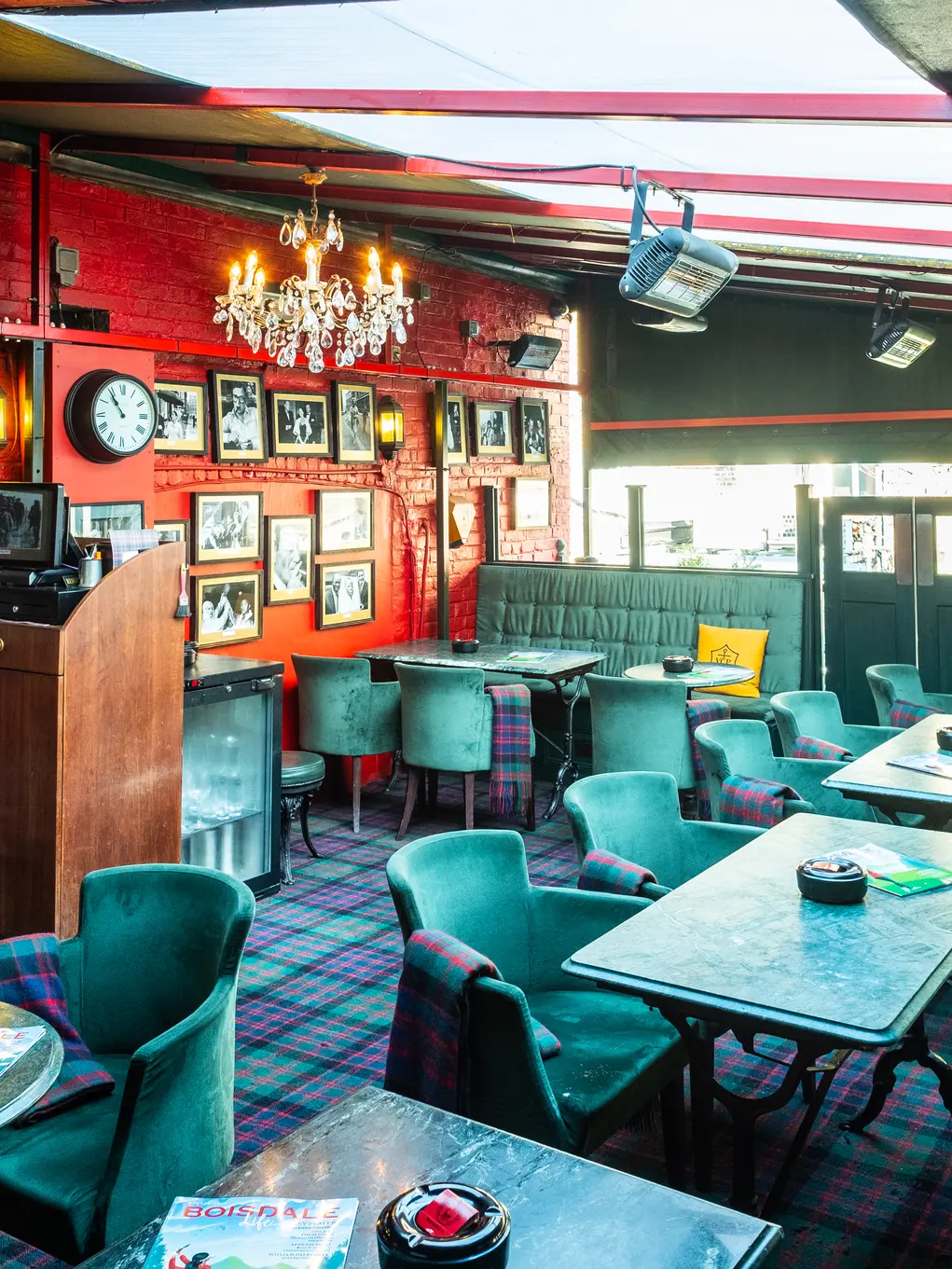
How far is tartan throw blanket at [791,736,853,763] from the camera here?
14.7ft

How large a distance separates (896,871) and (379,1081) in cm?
168

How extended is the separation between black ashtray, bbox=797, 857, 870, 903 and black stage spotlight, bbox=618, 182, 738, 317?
2.21 meters

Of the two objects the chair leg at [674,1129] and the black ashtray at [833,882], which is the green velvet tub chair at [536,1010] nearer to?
the chair leg at [674,1129]

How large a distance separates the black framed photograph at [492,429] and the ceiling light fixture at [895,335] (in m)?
2.66

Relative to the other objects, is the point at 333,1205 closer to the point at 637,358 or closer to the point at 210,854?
the point at 210,854

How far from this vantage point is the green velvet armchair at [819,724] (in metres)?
4.82

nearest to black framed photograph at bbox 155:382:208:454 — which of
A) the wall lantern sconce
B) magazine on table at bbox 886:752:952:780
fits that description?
the wall lantern sconce

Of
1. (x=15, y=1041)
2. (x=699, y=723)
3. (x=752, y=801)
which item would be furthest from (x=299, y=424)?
(x=15, y=1041)

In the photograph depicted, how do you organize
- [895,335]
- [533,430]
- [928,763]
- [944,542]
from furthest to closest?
[533,430] → [895,335] → [944,542] → [928,763]

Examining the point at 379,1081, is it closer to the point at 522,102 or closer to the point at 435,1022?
the point at 435,1022

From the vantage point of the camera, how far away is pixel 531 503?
9219 millimetres

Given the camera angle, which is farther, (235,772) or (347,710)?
(347,710)

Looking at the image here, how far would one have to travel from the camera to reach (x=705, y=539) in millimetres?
10141

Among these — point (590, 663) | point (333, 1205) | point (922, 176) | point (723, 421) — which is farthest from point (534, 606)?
point (333, 1205)
